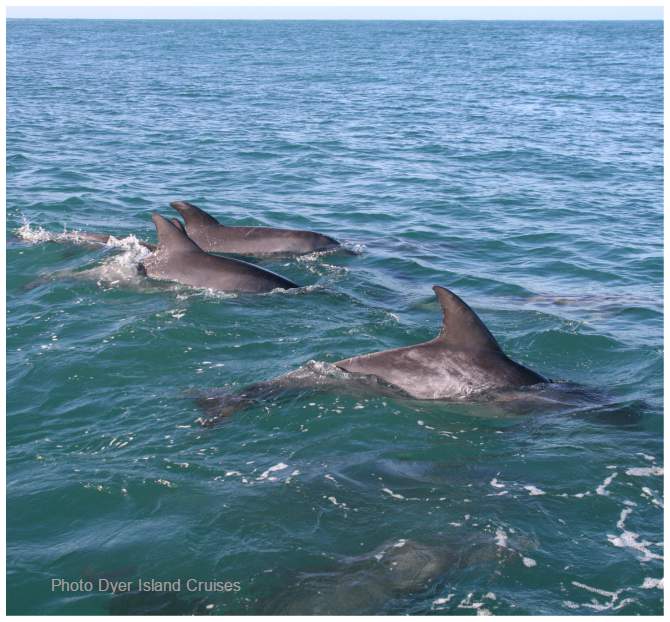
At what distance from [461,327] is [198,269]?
6.67m

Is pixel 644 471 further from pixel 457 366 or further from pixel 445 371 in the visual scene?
pixel 445 371

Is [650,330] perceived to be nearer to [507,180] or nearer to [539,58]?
[507,180]

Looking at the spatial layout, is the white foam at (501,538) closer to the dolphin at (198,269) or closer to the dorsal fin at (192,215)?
the dolphin at (198,269)

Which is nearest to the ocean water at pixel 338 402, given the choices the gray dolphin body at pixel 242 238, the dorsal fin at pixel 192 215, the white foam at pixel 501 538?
the white foam at pixel 501 538

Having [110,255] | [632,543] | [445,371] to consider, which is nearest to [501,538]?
[632,543]

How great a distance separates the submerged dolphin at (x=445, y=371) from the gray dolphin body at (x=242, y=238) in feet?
24.5

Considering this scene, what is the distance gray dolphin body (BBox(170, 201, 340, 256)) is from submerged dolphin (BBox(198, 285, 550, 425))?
24.5ft

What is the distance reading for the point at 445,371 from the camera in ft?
38.6

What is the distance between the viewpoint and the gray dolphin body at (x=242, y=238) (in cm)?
1908

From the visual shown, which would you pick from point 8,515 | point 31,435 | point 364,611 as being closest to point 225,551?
point 364,611

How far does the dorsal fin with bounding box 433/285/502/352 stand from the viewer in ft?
37.1

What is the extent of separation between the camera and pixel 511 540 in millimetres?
8953

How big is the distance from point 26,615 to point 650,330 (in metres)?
12.2

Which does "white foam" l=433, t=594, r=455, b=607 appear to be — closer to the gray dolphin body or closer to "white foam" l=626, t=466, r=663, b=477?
"white foam" l=626, t=466, r=663, b=477
